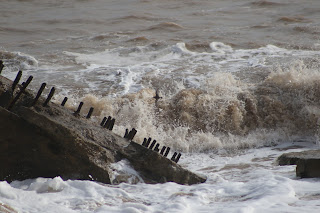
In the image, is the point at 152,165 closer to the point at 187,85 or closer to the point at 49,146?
the point at 49,146

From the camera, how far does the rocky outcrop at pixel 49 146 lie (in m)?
3.88

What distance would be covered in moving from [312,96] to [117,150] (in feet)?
20.9

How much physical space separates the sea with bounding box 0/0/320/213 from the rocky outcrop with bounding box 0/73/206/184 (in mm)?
109

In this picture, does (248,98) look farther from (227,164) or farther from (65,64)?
(65,64)

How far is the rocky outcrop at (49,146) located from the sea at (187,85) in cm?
11

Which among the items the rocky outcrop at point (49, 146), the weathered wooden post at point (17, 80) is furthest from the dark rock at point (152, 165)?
the weathered wooden post at point (17, 80)

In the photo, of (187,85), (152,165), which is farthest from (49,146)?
(187,85)

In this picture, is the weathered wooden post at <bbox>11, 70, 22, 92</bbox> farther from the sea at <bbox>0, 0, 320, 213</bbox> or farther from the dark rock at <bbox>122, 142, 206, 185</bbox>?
the dark rock at <bbox>122, 142, 206, 185</bbox>

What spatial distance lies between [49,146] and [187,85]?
25.2 ft

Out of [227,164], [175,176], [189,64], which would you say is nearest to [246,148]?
[227,164]

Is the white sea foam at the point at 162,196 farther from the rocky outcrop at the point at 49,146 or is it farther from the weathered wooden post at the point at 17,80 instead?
the weathered wooden post at the point at 17,80

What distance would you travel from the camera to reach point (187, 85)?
11.4 metres

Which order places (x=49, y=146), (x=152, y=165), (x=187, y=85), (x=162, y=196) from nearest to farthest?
(x=49, y=146) → (x=162, y=196) → (x=152, y=165) → (x=187, y=85)

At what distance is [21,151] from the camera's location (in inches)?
155
